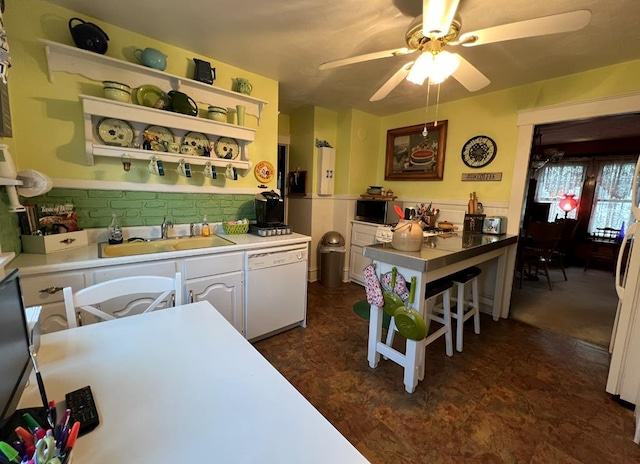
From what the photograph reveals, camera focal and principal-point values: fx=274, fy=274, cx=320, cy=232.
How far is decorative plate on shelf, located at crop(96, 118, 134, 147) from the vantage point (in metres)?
1.86

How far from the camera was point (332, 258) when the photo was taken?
11.5ft

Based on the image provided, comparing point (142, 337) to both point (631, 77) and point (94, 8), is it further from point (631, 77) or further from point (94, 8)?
point (631, 77)

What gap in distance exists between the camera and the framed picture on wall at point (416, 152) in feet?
10.6

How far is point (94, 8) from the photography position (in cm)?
169

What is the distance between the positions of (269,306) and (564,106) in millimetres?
3037

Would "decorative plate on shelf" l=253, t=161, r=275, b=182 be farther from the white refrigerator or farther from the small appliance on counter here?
the white refrigerator

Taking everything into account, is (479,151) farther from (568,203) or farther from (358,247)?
(568,203)

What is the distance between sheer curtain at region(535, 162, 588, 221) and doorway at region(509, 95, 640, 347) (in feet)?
6.83

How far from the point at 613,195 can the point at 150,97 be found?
23.0ft

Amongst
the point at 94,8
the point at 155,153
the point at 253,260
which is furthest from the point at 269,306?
the point at 94,8

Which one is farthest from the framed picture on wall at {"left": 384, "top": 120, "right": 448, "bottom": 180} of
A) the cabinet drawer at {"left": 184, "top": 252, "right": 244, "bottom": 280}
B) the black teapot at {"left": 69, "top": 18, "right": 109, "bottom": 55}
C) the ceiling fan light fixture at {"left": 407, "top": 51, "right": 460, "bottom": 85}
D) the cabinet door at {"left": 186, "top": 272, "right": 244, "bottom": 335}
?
the black teapot at {"left": 69, "top": 18, "right": 109, "bottom": 55}

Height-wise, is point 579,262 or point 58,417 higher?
point 58,417

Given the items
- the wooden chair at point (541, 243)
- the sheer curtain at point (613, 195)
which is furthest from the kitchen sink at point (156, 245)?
the sheer curtain at point (613, 195)

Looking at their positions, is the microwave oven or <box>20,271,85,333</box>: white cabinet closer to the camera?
<box>20,271,85,333</box>: white cabinet
